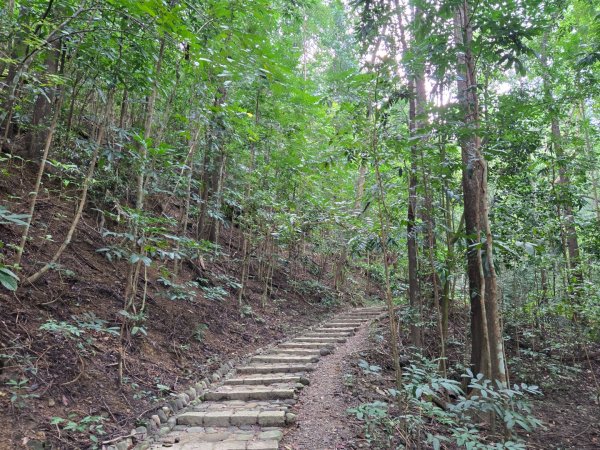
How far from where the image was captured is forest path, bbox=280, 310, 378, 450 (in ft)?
11.4

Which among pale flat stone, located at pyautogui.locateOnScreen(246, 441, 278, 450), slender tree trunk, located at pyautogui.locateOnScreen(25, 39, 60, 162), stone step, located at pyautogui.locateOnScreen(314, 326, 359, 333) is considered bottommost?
pale flat stone, located at pyautogui.locateOnScreen(246, 441, 278, 450)

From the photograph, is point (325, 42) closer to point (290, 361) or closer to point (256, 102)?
point (256, 102)

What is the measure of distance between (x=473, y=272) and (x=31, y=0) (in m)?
6.36

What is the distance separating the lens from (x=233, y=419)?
3939mm

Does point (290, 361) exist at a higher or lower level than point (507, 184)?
lower

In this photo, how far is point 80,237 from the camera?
582 centimetres

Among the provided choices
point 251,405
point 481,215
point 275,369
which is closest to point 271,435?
point 251,405

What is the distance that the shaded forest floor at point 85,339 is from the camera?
3.16 m

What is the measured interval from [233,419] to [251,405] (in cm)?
46

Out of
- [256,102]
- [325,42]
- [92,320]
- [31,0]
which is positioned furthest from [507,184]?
[325,42]

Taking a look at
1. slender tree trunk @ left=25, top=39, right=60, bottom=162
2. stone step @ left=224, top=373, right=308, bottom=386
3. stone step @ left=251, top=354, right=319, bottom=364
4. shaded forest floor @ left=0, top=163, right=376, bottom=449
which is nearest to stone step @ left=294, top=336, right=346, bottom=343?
shaded forest floor @ left=0, top=163, right=376, bottom=449

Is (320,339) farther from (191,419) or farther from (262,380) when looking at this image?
(191,419)

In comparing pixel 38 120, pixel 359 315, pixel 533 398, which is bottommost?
pixel 533 398

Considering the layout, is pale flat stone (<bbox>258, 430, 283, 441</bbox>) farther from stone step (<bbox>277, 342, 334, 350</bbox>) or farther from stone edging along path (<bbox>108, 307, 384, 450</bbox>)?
stone step (<bbox>277, 342, 334, 350</bbox>)
